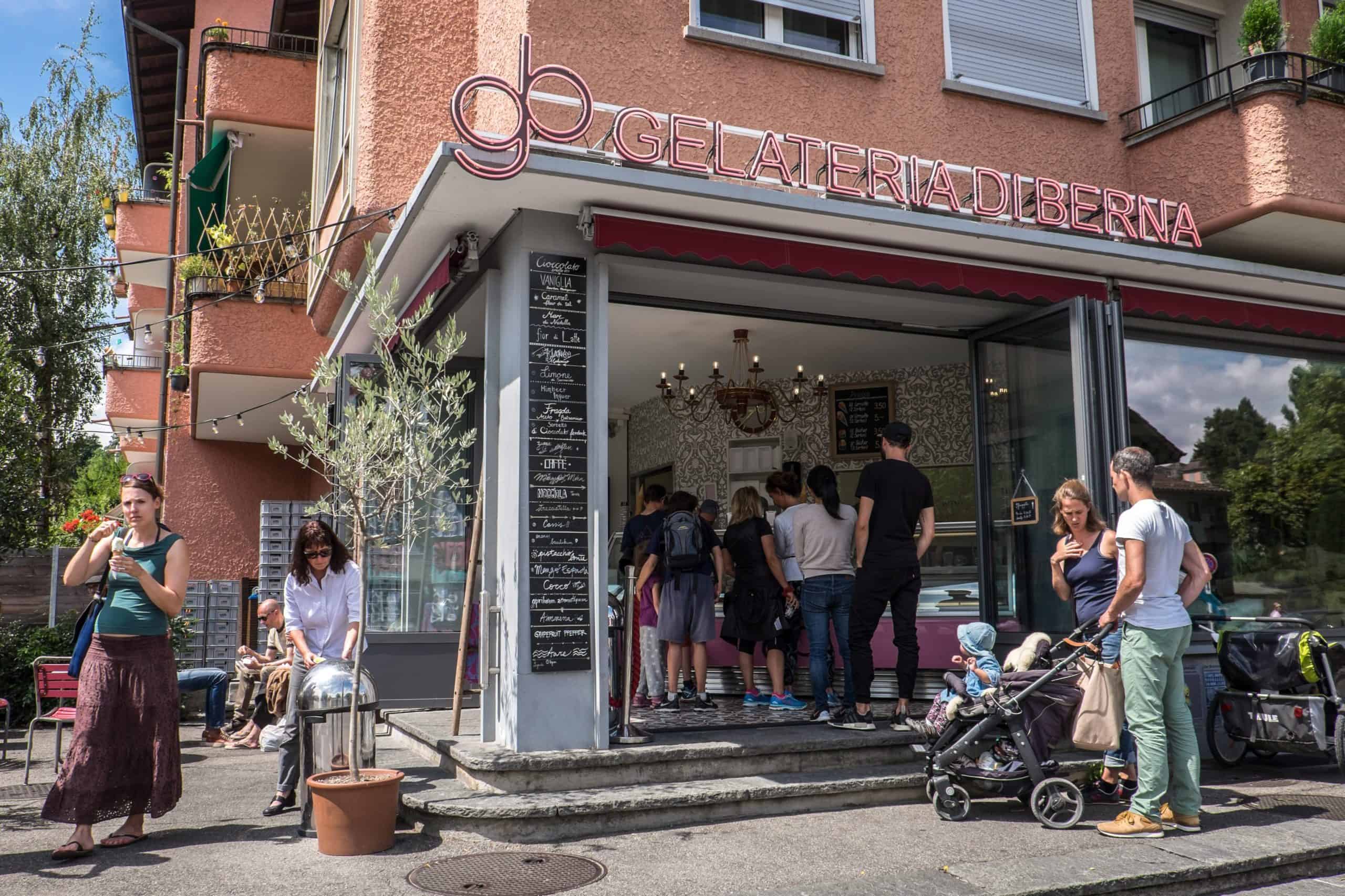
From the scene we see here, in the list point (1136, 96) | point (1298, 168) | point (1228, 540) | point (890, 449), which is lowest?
point (1228, 540)

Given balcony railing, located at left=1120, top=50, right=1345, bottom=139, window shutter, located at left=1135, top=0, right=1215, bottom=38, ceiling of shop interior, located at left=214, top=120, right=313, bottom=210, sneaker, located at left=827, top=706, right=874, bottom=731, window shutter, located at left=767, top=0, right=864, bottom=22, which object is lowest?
sneaker, located at left=827, top=706, right=874, bottom=731

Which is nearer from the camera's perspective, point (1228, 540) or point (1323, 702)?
point (1323, 702)

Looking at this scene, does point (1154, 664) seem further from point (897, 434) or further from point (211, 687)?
point (211, 687)

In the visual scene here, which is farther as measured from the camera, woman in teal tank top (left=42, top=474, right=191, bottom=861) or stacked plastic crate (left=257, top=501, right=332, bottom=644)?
stacked plastic crate (left=257, top=501, right=332, bottom=644)

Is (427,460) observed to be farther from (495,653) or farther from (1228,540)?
(1228,540)

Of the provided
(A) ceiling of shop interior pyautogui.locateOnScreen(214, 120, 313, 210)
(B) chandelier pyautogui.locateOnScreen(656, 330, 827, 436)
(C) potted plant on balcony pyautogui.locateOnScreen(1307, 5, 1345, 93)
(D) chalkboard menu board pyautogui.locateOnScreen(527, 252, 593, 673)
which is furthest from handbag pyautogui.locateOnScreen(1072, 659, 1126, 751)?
(A) ceiling of shop interior pyautogui.locateOnScreen(214, 120, 313, 210)

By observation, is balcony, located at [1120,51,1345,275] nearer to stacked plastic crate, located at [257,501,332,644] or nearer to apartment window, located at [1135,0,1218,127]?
apartment window, located at [1135,0,1218,127]

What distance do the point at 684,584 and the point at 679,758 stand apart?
217 cm

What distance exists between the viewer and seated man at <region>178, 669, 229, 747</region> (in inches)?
370

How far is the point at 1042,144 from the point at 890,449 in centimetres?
367

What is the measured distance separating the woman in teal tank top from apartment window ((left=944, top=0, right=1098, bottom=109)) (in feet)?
23.7

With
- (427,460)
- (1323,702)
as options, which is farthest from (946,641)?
(427,460)

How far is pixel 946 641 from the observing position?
8.55 m

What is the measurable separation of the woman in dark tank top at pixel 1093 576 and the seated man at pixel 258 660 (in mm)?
6585
